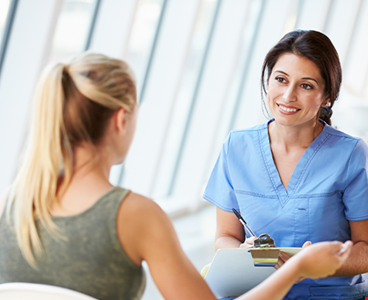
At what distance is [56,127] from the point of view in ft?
2.99

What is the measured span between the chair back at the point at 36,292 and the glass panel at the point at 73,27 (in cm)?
204

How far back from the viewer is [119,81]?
96 centimetres

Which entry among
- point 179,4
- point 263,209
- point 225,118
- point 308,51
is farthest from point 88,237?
point 225,118

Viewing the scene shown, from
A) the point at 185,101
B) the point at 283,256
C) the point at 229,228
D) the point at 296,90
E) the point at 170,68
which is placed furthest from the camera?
the point at 185,101

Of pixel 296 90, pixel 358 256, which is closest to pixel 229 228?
pixel 358 256

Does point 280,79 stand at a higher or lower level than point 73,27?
lower

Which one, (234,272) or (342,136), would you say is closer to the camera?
(234,272)

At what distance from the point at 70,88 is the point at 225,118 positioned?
14.2ft

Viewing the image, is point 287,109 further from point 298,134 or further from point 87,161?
point 87,161

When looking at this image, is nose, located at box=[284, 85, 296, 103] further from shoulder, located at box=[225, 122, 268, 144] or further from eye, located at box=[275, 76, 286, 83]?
shoulder, located at box=[225, 122, 268, 144]

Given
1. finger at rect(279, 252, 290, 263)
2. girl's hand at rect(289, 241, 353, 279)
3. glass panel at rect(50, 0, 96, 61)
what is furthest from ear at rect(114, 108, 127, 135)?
glass panel at rect(50, 0, 96, 61)

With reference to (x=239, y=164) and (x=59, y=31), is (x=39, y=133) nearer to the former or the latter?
(x=239, y=164)

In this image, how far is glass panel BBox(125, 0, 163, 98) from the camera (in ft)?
11.1

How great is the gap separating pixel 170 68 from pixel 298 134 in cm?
201
